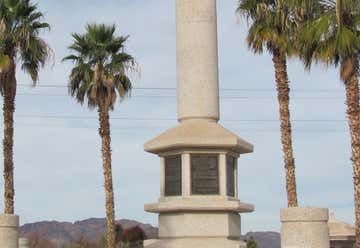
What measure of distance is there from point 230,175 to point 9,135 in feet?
37.6

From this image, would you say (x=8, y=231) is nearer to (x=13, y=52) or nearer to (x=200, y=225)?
(x=200, y=225)

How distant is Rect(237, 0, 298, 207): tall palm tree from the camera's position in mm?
28656

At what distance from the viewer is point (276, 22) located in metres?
29.2

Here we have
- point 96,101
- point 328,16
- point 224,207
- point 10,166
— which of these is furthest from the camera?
point 96,101

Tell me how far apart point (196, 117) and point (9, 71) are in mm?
10967

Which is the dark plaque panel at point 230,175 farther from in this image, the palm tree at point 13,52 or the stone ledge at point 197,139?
the palm tree at point 13,52

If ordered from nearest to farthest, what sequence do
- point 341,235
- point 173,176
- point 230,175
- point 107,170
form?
point 173,176 → point 230,175 → point 107,170 → point 341,235

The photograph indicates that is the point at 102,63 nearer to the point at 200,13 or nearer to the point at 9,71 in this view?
the point at 9,71

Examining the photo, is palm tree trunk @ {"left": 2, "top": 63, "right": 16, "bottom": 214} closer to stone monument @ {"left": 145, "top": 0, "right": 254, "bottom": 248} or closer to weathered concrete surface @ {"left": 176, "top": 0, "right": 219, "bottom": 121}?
stone monument @ {"left": 145, "top": 0, "right": 254, "bottom": 248}

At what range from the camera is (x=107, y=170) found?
32250 millimetres

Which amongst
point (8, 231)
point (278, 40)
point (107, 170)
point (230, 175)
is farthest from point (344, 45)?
point (107, 170)

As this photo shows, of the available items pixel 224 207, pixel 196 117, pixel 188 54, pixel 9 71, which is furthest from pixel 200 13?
pixel 9 71

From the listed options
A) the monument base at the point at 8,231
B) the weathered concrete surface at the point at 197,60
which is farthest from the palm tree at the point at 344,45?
the monument base at the point at 8,231

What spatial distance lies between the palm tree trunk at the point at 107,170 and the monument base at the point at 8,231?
38.1 feet
